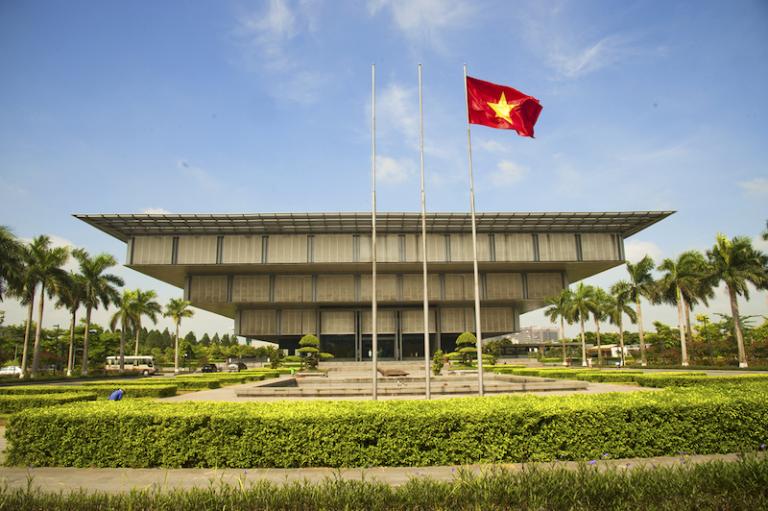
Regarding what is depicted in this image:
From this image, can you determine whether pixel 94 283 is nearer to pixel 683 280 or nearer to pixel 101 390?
pixel 101 390

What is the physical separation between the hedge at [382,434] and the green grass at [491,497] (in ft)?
8.83

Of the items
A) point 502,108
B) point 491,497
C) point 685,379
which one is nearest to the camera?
point 491,497

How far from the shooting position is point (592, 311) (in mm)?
57438

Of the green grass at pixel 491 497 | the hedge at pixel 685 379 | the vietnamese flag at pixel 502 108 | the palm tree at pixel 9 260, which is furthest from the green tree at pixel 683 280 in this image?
the palm tree at pixel 9 260

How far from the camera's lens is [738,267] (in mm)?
44000

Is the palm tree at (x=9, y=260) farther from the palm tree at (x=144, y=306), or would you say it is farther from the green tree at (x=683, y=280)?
the green tree at (x=683, y=280)

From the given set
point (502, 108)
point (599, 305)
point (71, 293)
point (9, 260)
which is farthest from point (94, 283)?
point (599, 305)

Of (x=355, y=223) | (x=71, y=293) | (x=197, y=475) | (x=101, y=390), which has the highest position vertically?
(x=355, y=223)

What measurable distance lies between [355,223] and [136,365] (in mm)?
36531

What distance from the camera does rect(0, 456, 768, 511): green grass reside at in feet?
16.9

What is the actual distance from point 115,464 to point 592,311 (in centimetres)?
5816

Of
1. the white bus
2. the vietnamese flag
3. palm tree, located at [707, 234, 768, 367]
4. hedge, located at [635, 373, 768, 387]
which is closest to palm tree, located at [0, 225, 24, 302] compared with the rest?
the white bus

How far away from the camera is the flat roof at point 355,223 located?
161 ft

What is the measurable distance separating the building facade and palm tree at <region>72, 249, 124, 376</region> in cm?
317
